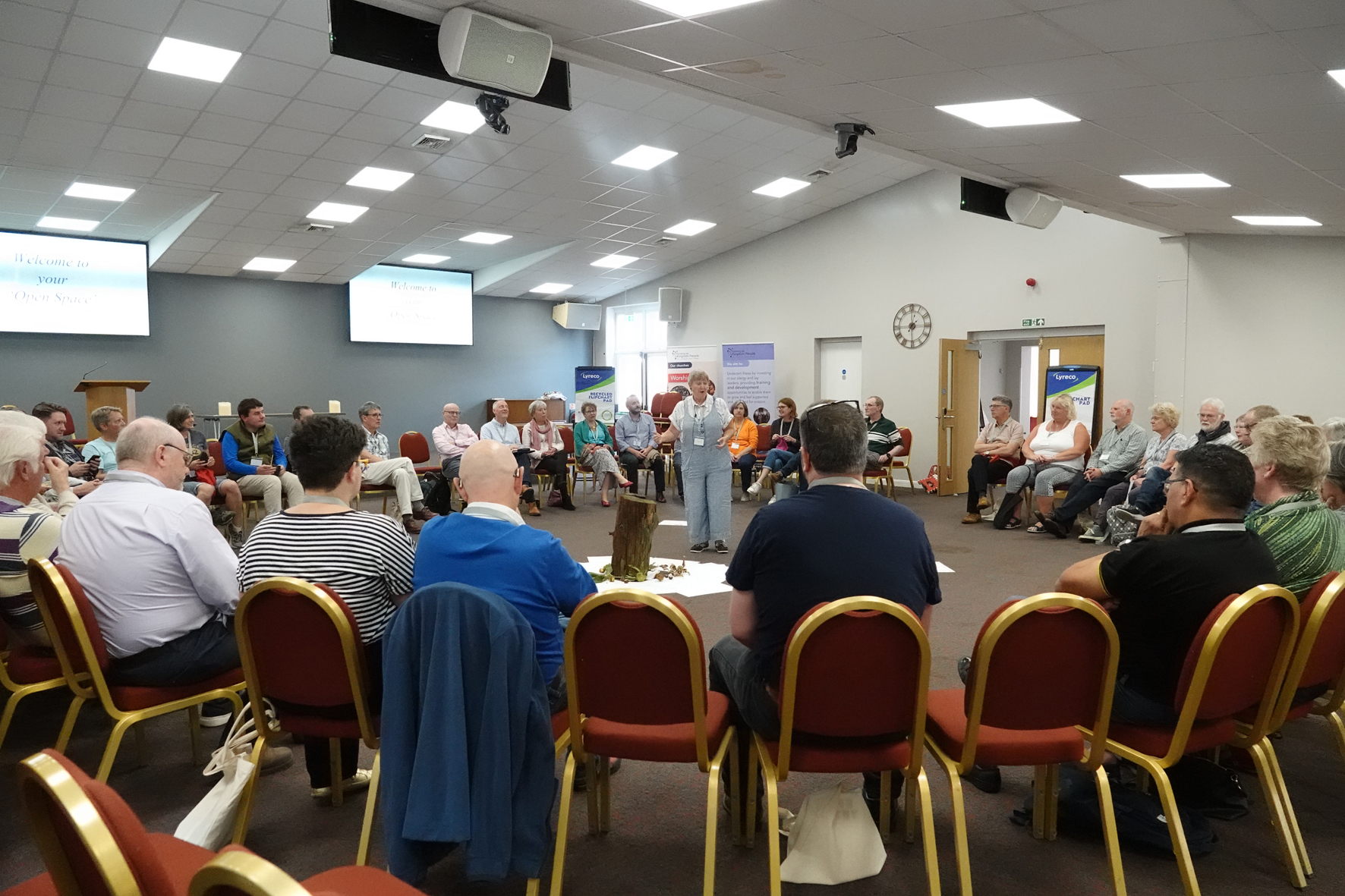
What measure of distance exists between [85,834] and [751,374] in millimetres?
12137

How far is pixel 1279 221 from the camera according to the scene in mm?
6965

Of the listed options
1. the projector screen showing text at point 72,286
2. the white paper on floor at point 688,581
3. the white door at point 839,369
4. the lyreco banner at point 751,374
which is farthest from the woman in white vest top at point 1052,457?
the projector screen showing text at point 72,286

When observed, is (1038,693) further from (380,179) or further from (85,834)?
(380,179)

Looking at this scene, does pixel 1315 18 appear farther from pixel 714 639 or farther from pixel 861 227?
pixel 861 227

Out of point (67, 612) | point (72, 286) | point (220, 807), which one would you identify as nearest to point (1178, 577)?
point (220, 807)

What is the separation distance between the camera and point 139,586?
2494 millimetres

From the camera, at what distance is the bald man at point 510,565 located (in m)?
2.06

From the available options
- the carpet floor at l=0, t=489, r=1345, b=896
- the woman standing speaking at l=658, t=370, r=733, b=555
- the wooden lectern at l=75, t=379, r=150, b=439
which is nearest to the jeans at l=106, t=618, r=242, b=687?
the carpet floor at l=0, t=489, r=1345, b=896

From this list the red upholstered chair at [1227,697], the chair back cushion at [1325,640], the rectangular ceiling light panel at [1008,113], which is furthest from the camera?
the rectangular ceiling light panel at [1008,113]

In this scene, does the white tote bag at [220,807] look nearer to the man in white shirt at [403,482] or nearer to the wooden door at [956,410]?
the man in white shirt at [403,482]

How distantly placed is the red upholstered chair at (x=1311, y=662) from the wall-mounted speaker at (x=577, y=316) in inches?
524

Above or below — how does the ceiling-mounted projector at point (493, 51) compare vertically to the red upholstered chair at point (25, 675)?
above

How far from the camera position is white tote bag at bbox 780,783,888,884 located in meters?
2.11

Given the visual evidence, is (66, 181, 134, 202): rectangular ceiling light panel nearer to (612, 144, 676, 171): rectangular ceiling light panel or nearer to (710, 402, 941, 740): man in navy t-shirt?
(612, 144, 676, 171): rectangular ceiling light panel
